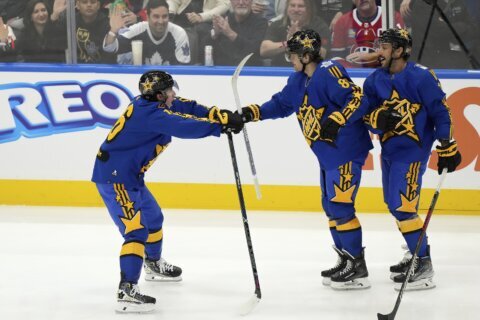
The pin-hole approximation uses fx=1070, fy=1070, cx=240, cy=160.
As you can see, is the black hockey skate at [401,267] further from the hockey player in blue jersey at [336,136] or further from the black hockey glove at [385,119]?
the black hockey glove at [385,119]

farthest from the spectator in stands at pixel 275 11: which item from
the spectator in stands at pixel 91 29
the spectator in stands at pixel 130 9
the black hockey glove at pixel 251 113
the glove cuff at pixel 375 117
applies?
the glove cuff at pixel 375 117

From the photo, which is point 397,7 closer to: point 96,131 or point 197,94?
point 197,94

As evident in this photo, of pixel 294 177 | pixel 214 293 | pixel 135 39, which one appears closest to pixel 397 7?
pixel 294 177

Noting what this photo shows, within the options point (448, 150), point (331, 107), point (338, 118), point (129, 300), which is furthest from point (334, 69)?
point (129, 300)

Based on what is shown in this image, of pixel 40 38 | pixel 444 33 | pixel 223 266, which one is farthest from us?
pixel 40 38

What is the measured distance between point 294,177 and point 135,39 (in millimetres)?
1532

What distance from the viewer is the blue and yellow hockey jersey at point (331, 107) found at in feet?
17.6

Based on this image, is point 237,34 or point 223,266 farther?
point 237,34

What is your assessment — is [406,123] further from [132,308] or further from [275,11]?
[275,11]

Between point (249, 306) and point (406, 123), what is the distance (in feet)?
4.08

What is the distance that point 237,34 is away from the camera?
7602mm

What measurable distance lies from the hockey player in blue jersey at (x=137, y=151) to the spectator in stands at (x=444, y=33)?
2.67m

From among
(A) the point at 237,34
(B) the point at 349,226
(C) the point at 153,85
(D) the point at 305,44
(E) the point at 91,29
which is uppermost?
(D) the point at 305,44

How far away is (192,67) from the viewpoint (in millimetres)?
7602
